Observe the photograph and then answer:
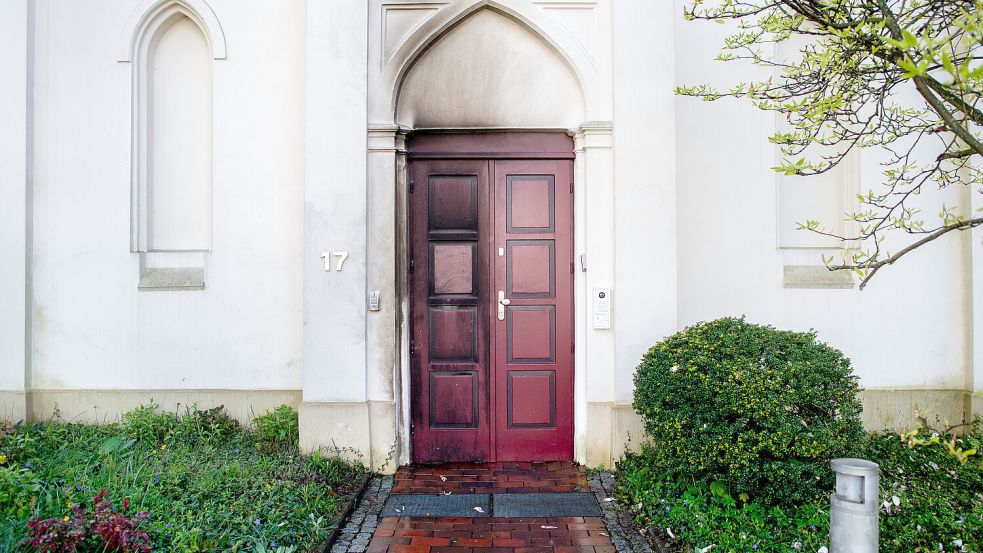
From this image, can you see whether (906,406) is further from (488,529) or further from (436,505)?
(436,505)

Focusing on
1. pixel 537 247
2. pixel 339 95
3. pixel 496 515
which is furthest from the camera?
pixel 537 247

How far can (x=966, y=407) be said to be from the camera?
6.02m

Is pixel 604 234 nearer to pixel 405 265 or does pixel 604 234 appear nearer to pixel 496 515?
pixel 405 265

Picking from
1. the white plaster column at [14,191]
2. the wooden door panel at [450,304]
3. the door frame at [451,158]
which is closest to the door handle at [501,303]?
the wooden door panel at [450,304]

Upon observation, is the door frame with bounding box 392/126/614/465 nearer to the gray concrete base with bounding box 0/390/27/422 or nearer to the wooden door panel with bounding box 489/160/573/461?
the wooden door panel with bounding box 489/160/573/461

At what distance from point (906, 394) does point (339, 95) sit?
19.8 ft

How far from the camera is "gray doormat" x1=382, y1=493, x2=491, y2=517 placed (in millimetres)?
4695

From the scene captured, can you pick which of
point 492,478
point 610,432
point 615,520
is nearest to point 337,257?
point 492,478

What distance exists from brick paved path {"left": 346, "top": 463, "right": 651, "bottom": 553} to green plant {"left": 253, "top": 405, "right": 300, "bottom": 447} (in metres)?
1.04

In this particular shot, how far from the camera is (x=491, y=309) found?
589 cm

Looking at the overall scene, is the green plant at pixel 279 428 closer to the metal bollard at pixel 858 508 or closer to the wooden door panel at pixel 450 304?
the wooden door panel at pixel 450 304

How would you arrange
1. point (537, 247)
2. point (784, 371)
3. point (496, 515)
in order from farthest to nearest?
point (537, 247) < point (496, 515) < point (784, 371)

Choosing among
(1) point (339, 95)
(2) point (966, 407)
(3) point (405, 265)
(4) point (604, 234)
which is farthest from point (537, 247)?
(2) point (966, 407)

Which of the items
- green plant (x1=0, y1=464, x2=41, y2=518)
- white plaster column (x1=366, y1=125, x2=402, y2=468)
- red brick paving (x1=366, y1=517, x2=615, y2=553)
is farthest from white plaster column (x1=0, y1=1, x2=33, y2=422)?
red brick paving (x1=366, y1=517, x2=615, y2=553)
